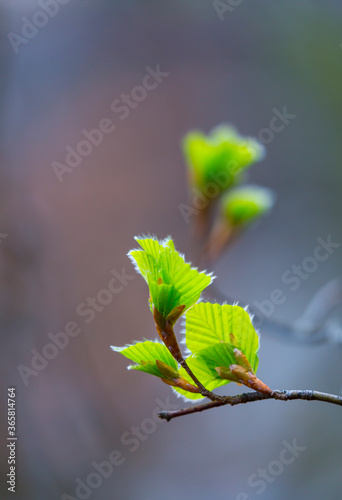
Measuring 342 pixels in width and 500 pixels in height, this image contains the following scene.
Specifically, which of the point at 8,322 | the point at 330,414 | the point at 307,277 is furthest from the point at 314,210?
the point at 8,322

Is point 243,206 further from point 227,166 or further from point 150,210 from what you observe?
point 150,210

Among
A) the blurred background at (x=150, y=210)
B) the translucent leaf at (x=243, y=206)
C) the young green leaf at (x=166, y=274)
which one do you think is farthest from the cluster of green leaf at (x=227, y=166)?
the blurred background at (x=150, y=210)

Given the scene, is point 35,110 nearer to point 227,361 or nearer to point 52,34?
point 52,34

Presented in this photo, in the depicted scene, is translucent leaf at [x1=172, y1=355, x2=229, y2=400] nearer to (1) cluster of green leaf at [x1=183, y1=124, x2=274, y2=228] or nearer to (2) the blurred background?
(1) cluster of green leaf at [x1=183, y1=124, x2=274, y2=228]

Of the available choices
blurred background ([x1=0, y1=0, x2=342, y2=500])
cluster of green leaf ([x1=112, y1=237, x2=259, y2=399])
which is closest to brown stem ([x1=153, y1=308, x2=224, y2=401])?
cluster of green leaf ([x1=112, y1=237, x2=259, y2=399])

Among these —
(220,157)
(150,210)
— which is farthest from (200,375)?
(150,210)

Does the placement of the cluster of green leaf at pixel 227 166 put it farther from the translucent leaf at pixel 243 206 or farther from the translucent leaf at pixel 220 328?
the translucent leaf at pixel 220 328
